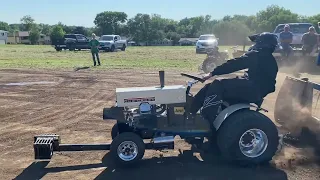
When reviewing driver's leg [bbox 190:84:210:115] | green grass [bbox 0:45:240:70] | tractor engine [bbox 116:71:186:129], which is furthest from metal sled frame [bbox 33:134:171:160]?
green grass [bbox 0:45:240:70]

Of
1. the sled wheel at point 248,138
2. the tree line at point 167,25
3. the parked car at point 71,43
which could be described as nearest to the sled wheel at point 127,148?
the sled wheel at point 248,138

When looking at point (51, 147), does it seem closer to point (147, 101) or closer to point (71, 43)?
point (147, 101)

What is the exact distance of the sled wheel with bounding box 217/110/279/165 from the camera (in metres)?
5.69

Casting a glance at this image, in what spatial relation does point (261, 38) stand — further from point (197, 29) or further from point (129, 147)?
point (197, 29)

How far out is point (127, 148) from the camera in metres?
5.77

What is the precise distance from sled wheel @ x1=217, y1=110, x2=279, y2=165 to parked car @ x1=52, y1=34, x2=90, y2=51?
37.5 metres

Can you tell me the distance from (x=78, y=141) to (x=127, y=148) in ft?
6.45

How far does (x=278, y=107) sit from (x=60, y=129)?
4679 mm

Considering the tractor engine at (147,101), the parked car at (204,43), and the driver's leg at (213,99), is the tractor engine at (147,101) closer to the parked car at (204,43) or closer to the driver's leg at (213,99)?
the driver's leg at (213,99)

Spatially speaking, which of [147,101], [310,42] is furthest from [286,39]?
[147,101]

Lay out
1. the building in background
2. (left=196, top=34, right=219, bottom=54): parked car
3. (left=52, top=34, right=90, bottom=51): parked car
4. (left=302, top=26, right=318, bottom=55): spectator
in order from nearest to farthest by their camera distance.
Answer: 1. (left=302, top=26, right=318, bottom=55): spectator
2. (left=196, top=34, right=219, bottom=54): parked car
3. (left=52, top=34, right=90, bottom=51): parked car
4. the building in background

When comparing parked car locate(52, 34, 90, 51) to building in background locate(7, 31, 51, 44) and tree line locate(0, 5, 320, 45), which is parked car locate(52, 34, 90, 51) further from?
building in background locate(7, 31, 51, 44)

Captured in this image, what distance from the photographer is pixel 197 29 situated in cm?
13600

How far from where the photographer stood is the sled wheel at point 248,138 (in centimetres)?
569
